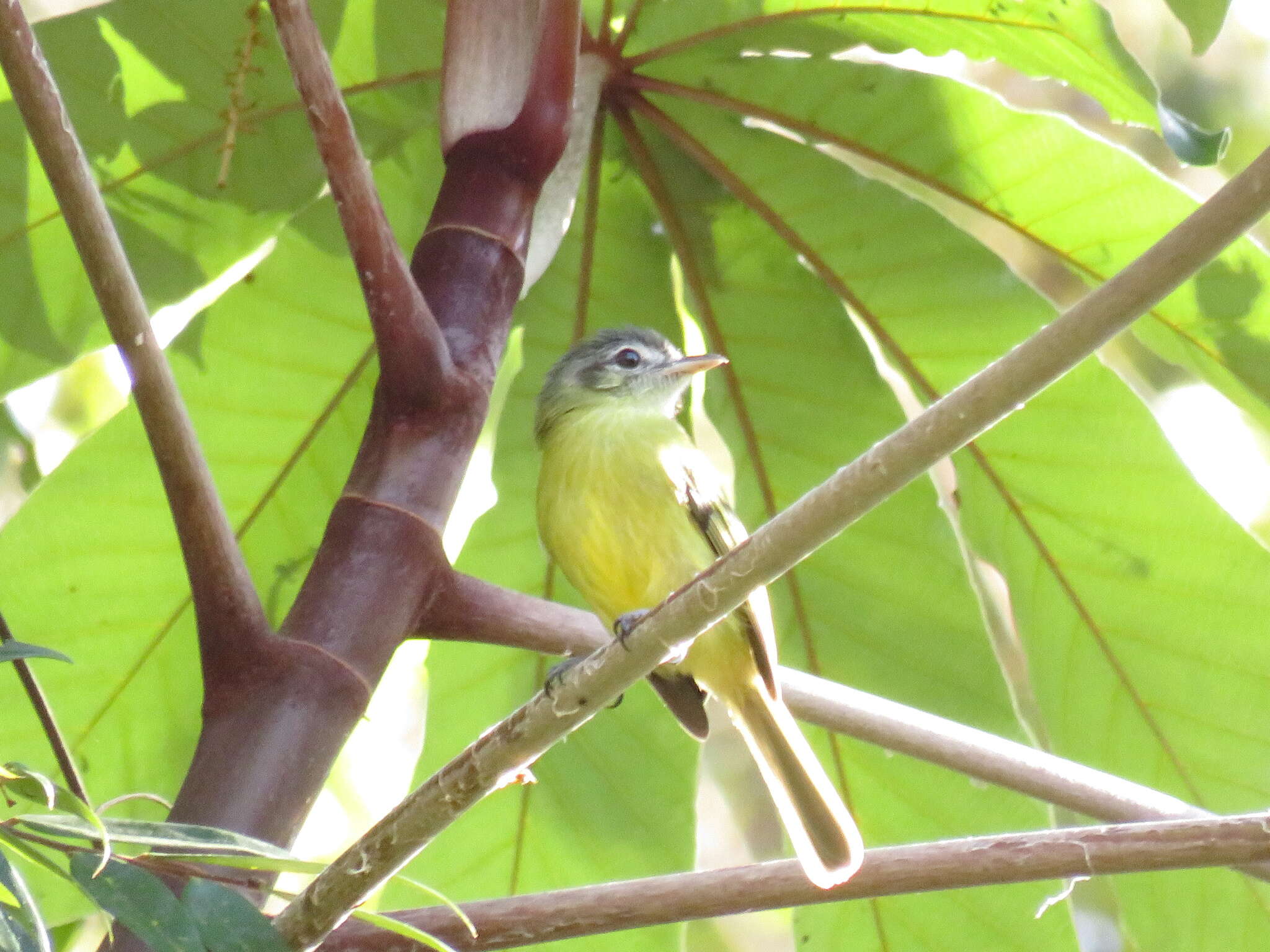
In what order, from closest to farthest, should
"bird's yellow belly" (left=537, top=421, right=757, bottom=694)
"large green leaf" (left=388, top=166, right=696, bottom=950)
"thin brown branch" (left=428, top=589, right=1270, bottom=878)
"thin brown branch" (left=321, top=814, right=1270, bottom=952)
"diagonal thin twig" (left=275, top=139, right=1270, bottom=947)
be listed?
"diagonal thin twig" (left=275, top=139, right=1270, bottom=947), "thin brown branch" (left=321, top=814, right=1270, bottom=952), "thin brown branch" (left=428, top=589, right=1270, bottom=878), "large green leaf" (left=388, top=166, right=696, bottom=950), "bird's yellow belly" (left=537, top=421, right=757, bottom=694)

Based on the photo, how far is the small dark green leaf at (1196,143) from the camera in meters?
1.57

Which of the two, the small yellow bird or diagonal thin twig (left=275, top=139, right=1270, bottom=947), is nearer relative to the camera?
diagonal thin twig (left=275, top=139, right=1270, bottom=947)

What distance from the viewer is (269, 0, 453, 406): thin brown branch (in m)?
1.43

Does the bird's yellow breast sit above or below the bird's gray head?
below

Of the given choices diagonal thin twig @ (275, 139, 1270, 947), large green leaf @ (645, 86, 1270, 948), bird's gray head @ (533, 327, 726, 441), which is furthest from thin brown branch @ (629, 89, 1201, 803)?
diagonal thin twig @ (275, 139, 1270, 947)

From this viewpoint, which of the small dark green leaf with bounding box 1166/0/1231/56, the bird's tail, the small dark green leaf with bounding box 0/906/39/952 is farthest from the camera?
the bird's tail

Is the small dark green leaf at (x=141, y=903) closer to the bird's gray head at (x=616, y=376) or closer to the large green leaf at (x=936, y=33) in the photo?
the large green leaf at (x=936, y=33)

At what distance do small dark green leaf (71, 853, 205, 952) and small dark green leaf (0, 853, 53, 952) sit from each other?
0.11 ft

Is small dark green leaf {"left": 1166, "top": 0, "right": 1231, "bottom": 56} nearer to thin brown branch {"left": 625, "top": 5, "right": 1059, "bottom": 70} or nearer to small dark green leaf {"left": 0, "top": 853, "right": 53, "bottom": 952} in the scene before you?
thin brown branch {"left": 625, "top": 5, "right": 1059, "bottom": 70}

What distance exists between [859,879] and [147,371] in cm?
77

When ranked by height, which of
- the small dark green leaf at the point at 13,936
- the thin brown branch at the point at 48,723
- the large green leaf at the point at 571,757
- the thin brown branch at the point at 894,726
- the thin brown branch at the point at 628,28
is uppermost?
the thin brown branch at the point at 628,28

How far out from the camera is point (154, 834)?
100 cm

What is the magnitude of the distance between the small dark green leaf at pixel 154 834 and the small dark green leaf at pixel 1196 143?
1.16 metres

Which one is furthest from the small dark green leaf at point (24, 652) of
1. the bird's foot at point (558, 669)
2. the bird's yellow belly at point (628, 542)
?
the bird's yellow belly at point (628, 542)
